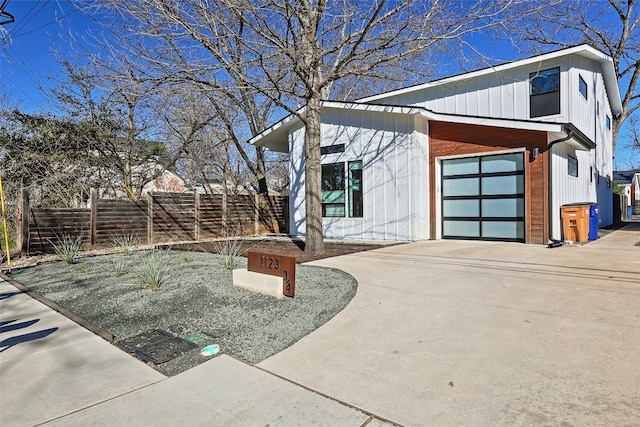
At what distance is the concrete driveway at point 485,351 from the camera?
2.06m

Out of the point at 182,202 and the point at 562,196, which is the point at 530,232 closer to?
the point at 562,196

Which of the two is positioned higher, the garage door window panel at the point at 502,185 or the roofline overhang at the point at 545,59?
the roofline overhang at the point at 545,59

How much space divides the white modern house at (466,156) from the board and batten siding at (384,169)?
1.1 inches

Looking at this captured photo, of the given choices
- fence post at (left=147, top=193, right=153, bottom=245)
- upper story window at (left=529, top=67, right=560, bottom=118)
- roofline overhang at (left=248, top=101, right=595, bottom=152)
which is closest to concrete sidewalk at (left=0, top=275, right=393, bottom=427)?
roofline overhang at (left=248, top=101, right=595, bottom=152)

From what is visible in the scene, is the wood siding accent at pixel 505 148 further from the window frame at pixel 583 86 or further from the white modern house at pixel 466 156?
the window frame at pixel 583 86

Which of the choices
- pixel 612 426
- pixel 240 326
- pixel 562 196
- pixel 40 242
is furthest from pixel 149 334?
pixel 562 196

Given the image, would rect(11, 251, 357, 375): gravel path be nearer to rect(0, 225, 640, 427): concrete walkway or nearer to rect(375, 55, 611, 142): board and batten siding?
rect(0, 225, 640, 427): concrete walkway

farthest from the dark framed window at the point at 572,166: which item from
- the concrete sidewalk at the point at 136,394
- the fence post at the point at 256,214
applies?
the concrete sidewalk at the point at 136,394

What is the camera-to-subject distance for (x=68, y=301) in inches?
183

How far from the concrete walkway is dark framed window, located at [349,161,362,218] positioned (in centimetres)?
664

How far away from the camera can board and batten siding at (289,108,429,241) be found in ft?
32.2

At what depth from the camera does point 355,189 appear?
36.1 ft

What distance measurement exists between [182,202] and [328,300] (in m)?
8.84

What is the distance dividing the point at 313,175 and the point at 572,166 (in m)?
7.84
